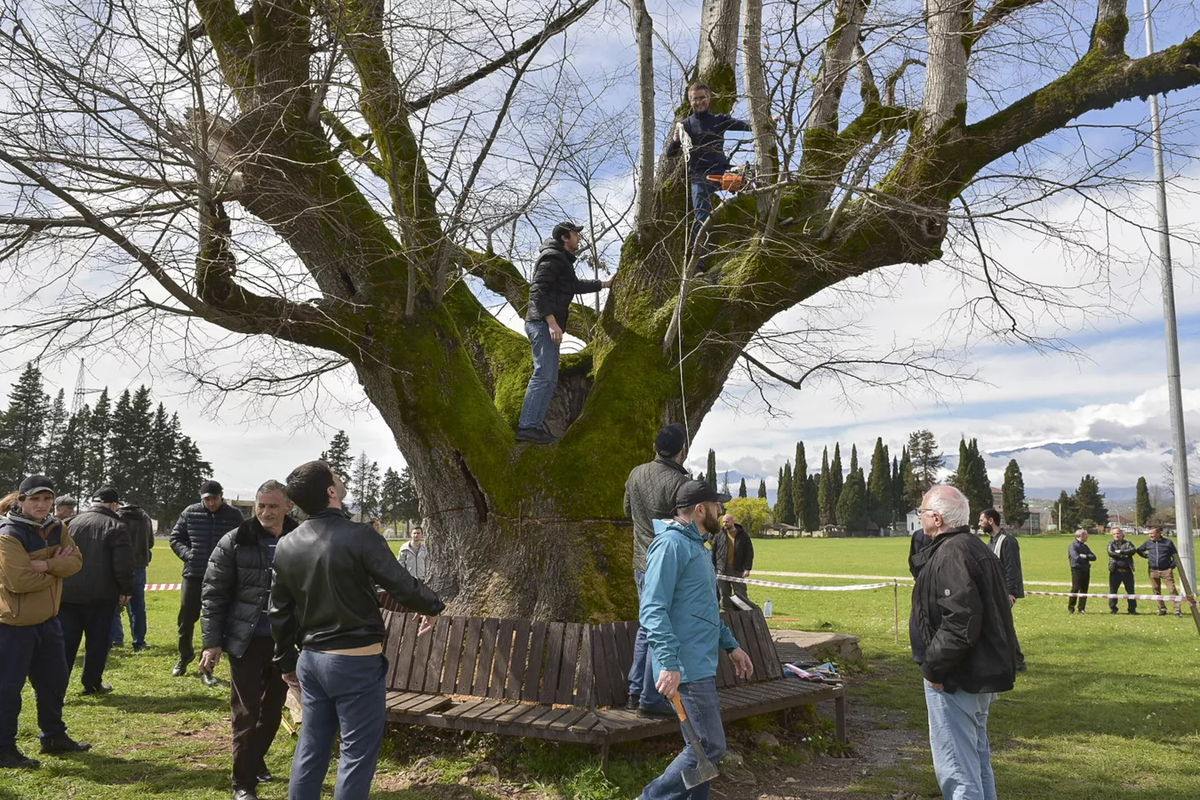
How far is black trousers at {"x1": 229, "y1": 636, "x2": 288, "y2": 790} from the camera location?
5066mm

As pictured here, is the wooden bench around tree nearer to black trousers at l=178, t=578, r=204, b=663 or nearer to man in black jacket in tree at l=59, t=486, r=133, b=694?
black trousers at l=178, t=578, r=204, b=663

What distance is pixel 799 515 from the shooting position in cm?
11700

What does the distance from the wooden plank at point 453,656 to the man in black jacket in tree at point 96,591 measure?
3.55m

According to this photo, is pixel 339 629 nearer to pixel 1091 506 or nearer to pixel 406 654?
pixel 406 654

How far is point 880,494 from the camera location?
110750 millimetres

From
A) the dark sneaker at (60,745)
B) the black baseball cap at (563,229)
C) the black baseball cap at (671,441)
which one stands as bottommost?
the dark sneaker at (60,745)

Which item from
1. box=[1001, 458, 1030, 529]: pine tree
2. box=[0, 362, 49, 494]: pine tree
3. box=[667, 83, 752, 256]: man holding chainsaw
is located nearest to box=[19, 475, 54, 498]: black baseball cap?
box=[667, 83, 752, 256]: man holding chainsaw

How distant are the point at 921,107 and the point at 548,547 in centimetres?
467

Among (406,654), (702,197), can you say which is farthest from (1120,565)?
(406,654)

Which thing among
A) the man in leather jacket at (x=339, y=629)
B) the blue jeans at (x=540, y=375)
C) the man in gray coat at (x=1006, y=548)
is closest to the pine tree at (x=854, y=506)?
the man in gray coat at (x=1006, y=548)

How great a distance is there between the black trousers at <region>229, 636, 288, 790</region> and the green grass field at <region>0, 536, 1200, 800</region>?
0.96 ft

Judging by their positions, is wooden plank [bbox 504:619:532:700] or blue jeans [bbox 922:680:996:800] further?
wooden plank [bbox 504:619:532:700]

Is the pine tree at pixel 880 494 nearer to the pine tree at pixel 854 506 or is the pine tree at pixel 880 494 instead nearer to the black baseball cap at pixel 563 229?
the pine tree at pixel 854 506

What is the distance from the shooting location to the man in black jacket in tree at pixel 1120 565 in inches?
674
